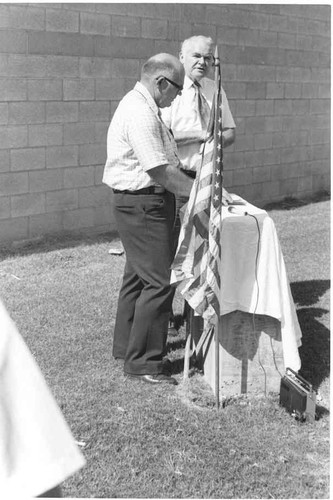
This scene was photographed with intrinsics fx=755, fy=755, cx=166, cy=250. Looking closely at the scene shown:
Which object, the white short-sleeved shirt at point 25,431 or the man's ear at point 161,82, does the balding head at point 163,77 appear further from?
the white short-sleeved shirt at point 25,431

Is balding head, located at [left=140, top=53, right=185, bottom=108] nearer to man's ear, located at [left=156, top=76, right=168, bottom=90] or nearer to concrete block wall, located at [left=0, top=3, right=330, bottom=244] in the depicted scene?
man's ear, located at [left=156, top=76, right=168, bottom=90]

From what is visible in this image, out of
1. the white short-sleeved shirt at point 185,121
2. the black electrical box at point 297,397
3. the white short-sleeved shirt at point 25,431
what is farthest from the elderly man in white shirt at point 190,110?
the white short-sleeved shirt at point 25,431

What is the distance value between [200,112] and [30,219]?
3.34 meters

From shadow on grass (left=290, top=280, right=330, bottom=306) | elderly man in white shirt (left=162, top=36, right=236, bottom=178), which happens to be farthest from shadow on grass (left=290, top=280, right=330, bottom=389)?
elderly man in white shirt (left=162, top=36, right=236, bottom=178)

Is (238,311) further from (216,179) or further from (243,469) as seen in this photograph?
(243,469)

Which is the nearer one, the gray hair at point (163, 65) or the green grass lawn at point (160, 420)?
the green grass lawn at point (160, 420)

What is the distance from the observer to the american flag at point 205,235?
442cm

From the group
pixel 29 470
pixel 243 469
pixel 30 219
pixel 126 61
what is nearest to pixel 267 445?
pixel 243 469

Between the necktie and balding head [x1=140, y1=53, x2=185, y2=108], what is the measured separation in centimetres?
94

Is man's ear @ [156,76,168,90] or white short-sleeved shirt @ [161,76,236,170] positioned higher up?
man's ear @ [156,76,168,90]

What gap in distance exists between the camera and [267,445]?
A: 4.11 meters

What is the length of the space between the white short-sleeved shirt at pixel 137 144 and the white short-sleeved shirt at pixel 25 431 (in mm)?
3308

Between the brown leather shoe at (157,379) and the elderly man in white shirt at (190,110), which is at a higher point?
the elderly man in white shirt at (190,110)

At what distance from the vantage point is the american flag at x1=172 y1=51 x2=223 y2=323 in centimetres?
442
